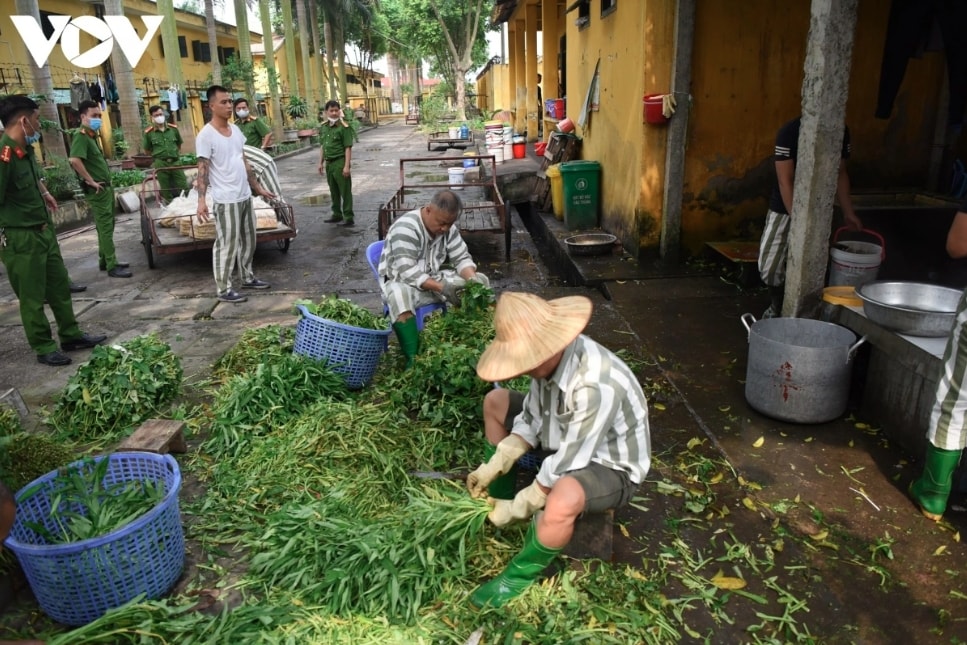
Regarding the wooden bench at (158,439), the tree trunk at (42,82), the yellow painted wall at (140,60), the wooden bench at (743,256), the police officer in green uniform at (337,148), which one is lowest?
the wooden bench at (158,439)

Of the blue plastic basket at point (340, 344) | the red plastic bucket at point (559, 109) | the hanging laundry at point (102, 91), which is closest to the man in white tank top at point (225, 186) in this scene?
the blue plastic basket at point (340, 344)

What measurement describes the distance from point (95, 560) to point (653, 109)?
6.06 meters

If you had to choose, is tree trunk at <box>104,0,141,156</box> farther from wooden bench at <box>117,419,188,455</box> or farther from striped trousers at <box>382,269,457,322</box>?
wooden bench at <box>117,419,188,455</box>

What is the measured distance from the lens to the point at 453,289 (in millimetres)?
4820

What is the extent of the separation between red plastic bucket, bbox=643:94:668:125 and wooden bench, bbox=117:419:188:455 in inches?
205

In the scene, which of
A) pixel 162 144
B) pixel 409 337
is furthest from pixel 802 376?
pixel 162 144

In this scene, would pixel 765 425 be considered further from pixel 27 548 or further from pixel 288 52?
pixel 288 52

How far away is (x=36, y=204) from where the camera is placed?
17.4ft

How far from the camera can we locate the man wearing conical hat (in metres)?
2.48

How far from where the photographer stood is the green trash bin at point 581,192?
8.72 metres

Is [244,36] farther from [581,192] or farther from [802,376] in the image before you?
[802,376]

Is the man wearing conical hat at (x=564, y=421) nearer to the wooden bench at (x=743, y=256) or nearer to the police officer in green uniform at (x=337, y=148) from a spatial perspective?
the wooden bench at (x=743, y=256)

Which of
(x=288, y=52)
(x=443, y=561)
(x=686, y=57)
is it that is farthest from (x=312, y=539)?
(x=288, y=52)

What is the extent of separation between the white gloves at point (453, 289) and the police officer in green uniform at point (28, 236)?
3.33 meters
